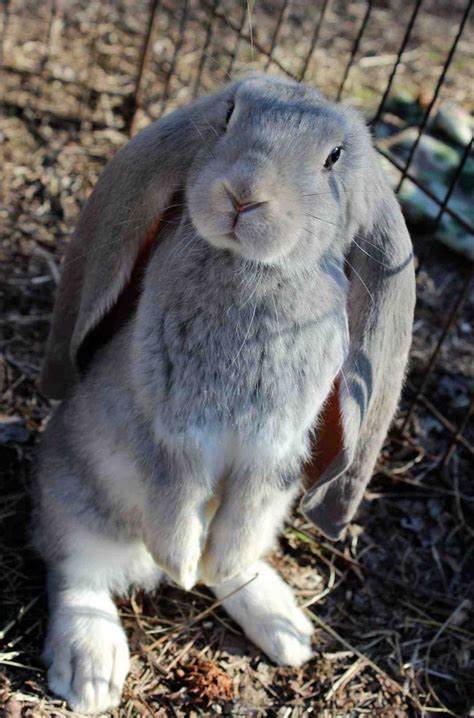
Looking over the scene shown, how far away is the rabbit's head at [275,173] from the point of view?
7.19 feet

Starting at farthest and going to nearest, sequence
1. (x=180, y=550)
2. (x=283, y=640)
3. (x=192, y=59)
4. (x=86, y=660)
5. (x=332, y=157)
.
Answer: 1. (x=192, y=59)
2. (x=283, y=640)
3. (x=86, y=660)
4. (x=180, y=550)
5. (x=332, y=157)

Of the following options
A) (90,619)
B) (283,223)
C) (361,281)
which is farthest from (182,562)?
(283,223)

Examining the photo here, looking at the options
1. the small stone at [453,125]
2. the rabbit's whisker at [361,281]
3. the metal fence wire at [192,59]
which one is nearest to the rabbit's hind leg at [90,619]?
the rabbit's whisker at [361,281]

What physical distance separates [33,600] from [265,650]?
0.83m

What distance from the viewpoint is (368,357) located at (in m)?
2.69

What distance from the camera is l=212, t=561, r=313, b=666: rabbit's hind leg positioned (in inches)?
126

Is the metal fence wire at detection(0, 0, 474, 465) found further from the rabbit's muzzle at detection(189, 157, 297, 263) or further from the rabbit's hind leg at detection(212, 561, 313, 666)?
the rabbit's muzzle at detection(189, 157, 297, 263)

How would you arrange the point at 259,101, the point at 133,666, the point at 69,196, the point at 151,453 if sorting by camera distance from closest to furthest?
the point at 259,101, the point at 151,453, the point at 133,666, the point at 69,196

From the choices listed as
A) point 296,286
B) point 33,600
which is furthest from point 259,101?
point 33,600

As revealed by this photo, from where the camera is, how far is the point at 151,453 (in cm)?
271

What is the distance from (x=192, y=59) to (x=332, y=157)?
3948mm

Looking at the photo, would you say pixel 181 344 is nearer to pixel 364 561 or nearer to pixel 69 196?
pixel 364 561

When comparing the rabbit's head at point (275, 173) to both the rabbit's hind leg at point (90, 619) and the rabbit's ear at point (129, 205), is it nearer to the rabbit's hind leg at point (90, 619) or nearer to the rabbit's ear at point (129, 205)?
the rabbit's ear at point (129, 205)

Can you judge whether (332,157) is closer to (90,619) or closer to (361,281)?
(361,281)
